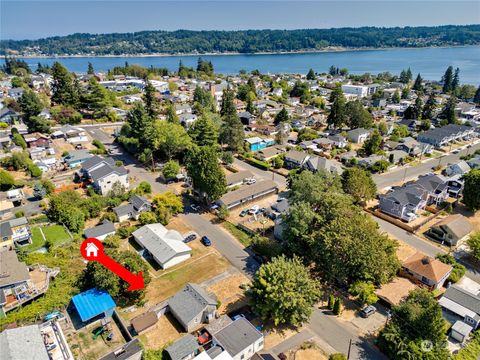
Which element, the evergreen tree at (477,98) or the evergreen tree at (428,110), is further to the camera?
the evergreen tree at (477,98)

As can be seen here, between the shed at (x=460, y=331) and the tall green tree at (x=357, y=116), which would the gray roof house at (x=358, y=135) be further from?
the shed at (x=460, y=331)

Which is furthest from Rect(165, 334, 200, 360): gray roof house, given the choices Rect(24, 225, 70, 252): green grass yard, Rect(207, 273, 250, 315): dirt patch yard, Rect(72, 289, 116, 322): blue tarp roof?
Rect(24, 225, 70, 252): green grass yard

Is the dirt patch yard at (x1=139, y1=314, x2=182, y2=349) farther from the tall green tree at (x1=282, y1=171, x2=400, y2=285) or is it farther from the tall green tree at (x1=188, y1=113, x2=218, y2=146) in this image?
the tall green tree at (x1=188, y1=113, x2=218, y2=146)

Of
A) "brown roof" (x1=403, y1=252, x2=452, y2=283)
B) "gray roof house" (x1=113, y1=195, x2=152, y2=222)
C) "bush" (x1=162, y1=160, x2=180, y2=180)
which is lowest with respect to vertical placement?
"brown roof" (x1=403, y1=252, x2=452, y2=283)

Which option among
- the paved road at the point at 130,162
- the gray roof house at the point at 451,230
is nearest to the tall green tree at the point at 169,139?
the paved road at the point at 130,162

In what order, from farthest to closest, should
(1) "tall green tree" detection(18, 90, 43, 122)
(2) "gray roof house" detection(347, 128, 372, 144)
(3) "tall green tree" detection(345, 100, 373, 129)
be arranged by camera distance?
(3) "tall green tree" detection(345, 100, 373, 129) → (2) "gray roof house" detection(347, 128, 372, 144) → (1) "tall green tree" detection(18, 90, 43, 122)

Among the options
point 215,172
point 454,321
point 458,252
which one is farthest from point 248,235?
point 458,252

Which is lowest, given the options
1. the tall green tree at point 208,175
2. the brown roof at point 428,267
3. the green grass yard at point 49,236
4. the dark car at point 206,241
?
the dark car at point 206,241
